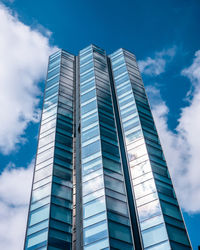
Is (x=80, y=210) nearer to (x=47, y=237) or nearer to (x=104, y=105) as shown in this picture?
(x=47, y=237)

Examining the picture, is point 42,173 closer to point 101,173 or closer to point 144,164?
point 101,173

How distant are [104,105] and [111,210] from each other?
21907 millimetres

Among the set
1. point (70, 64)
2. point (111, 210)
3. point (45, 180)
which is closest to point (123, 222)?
point (111, 210)

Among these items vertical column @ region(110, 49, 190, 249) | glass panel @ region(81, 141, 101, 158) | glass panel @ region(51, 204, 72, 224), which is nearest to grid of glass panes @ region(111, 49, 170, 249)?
vertical column @ region(110, 49, 190, 249)

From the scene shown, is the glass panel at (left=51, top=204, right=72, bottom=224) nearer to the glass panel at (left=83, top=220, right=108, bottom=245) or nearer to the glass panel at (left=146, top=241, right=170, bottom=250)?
the glass panel at (left=83, top=220, right=108, bottom=245)

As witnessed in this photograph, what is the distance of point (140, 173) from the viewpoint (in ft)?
128

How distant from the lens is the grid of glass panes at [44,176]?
33297 mm

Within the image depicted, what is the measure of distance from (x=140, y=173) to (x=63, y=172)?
10.7 m

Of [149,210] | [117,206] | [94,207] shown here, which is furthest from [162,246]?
[94,207]

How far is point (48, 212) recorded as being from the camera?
34.8 meters

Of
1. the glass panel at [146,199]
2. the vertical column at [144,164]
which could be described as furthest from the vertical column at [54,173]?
the vertical column at [144,164]

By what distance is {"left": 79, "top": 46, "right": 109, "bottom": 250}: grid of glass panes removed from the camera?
3161cm

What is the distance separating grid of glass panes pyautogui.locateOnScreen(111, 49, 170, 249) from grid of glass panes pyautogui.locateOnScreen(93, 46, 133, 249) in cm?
164

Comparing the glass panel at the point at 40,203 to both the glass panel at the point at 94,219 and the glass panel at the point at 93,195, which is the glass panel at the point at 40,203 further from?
the glass panel at the point at 94,219
